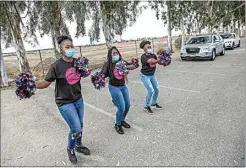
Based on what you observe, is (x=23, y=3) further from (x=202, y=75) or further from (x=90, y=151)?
(x=90, y=151)

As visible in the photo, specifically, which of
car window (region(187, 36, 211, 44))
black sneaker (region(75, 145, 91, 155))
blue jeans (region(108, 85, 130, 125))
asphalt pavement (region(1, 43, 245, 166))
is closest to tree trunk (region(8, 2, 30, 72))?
asphalt pavement (region(1, 43, 245, 166))

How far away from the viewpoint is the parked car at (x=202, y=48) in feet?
46.3

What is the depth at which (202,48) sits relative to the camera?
46.3ft

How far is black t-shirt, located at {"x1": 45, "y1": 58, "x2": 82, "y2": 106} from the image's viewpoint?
324cm

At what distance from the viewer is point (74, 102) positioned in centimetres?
342

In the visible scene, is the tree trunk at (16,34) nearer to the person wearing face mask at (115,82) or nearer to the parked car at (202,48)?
the person wearing face mask at (115,82)

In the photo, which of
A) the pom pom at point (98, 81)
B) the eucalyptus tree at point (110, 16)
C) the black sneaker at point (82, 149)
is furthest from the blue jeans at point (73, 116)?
the eucalyptus tree at point (110, 16)

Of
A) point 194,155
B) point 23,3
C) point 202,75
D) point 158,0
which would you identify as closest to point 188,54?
point 202,75

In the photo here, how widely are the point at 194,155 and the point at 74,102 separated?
1935 mm

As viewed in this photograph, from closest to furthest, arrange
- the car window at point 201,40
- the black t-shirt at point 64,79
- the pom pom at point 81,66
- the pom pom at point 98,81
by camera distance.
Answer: the black t-shirt at point 64,79 → the pom pom at point 81,66 → the pom pom at point 98,81 → the car window at point 201,40

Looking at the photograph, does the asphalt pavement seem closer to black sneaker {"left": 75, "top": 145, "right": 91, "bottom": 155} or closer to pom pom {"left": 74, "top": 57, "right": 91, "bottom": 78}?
black sneaker {"left": 75, "top": 145, "right": 91, "bottom": 155}

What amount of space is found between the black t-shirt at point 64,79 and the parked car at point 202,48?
12.1 metres

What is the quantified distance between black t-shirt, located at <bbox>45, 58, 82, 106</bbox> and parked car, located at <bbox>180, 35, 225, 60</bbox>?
12140 millimetres

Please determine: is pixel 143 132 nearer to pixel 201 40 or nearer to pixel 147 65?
pixel 147 65
